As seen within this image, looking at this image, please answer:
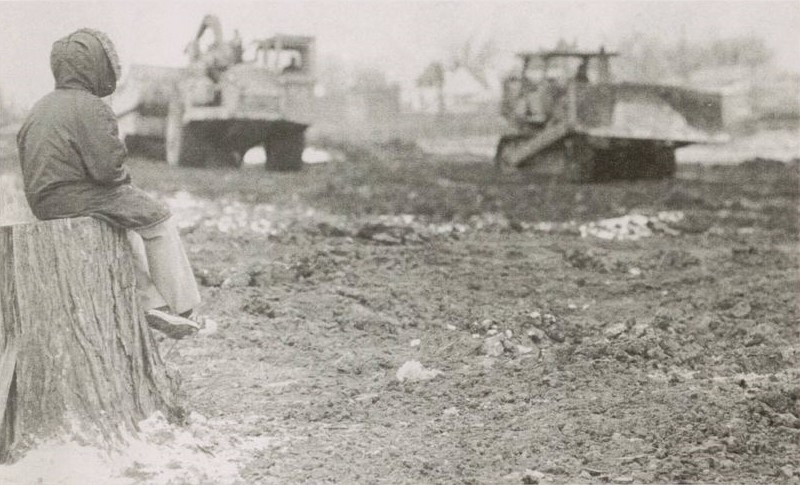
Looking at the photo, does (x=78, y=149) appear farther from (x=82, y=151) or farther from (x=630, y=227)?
(x=630, y=227)

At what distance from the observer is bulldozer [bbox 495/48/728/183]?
1335 cm

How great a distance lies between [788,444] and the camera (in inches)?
139

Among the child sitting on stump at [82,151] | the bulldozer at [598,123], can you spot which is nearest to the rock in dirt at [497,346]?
the child sitting on stump at [82,151]

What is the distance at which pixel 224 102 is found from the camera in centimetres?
1387

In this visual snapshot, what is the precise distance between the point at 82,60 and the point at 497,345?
2457mm

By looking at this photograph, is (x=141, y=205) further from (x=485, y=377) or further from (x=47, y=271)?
(x=485, y=377)

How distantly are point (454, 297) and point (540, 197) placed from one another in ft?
19.4

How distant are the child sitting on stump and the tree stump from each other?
0.66 feet

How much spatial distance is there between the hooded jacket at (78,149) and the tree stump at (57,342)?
20cm

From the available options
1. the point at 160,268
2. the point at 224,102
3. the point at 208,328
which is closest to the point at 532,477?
the point at 160,268

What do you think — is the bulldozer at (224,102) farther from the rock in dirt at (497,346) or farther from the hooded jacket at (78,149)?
the hooded jacket at (78,149)

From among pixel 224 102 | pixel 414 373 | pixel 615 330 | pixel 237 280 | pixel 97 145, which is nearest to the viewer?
pixel 97 145

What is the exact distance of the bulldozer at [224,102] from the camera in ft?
45.2

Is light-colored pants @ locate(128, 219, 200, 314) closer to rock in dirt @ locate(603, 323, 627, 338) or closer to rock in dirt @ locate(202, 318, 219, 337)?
rock in dirt @ locate(202, 318, 219, 337)
